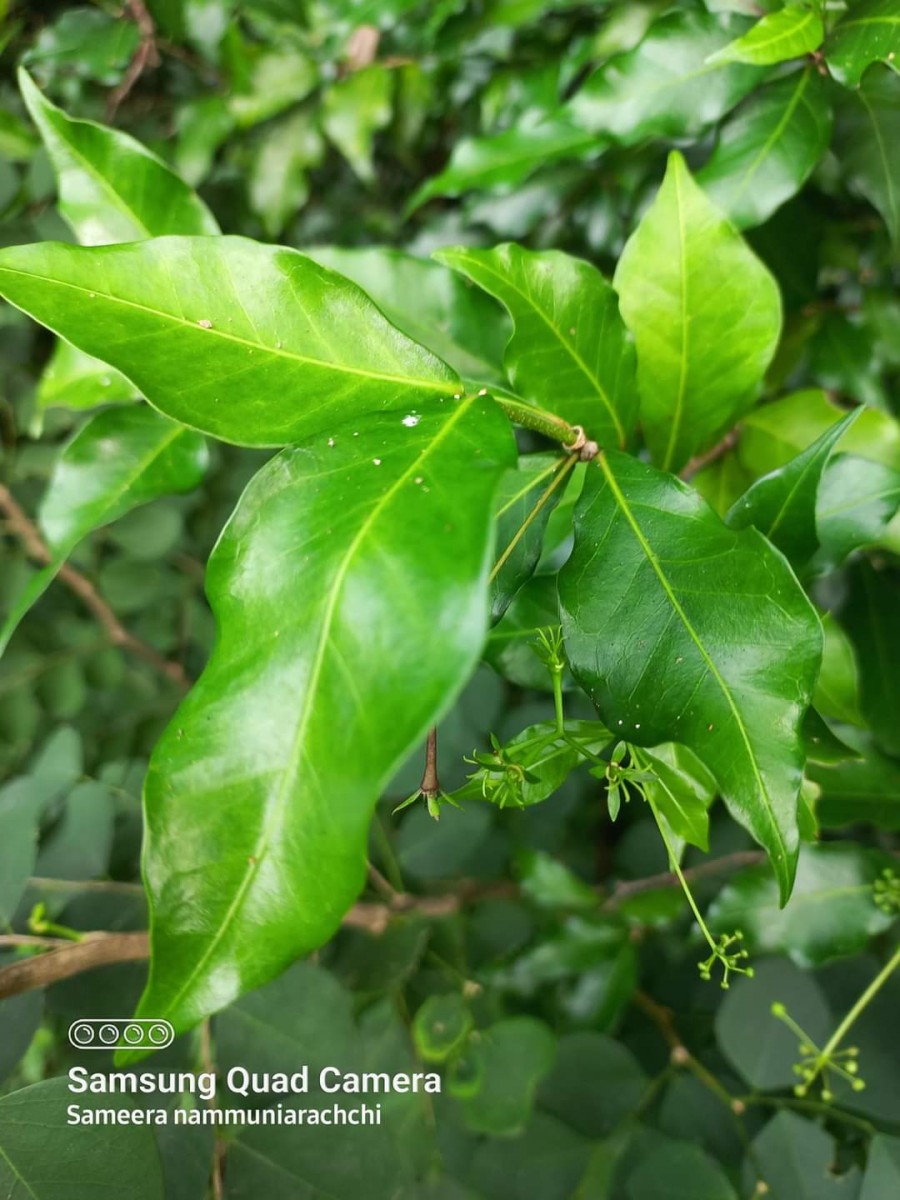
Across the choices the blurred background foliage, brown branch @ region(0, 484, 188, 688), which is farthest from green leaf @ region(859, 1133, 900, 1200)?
brown branch @ region(0, 484, 188, 688)

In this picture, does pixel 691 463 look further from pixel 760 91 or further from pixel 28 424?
pixel 28 424

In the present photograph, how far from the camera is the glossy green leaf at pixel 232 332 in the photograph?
375mm

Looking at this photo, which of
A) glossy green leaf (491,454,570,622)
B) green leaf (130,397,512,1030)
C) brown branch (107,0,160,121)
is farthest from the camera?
brown branch (107,0,160,121)

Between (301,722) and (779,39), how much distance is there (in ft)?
1.87

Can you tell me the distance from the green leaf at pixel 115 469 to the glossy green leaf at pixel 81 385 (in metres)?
0.05

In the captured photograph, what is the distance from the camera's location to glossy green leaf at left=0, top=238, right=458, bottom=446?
375 mm

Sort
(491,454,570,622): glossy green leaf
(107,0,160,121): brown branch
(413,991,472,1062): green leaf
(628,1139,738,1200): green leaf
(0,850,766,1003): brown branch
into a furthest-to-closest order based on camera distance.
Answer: (107,0,160,121): brown branch
(413,991,472,1062): green leaf
(628,1139,738,1200): green leaf
(0,850,766,1003): brown branch
(491,454,570,622): glossy green leaf

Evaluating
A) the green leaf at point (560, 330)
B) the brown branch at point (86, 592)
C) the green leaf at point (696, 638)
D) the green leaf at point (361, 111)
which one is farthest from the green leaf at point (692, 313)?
the brown branch at point (86, 592)

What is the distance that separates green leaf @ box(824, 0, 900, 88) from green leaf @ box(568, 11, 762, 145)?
59 millimetres

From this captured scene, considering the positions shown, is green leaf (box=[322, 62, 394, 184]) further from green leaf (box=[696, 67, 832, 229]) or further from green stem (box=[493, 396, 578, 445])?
green stem (box=[493, 396, 578, 445])

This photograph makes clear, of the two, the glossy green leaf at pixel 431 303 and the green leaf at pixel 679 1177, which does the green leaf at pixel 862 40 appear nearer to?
the glossy green leaf at pixel 431 303

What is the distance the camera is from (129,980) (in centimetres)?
68

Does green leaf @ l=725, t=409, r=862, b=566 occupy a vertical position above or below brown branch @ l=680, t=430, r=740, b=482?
→ above

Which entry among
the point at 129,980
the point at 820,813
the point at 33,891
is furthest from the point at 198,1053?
the point at 820,813
